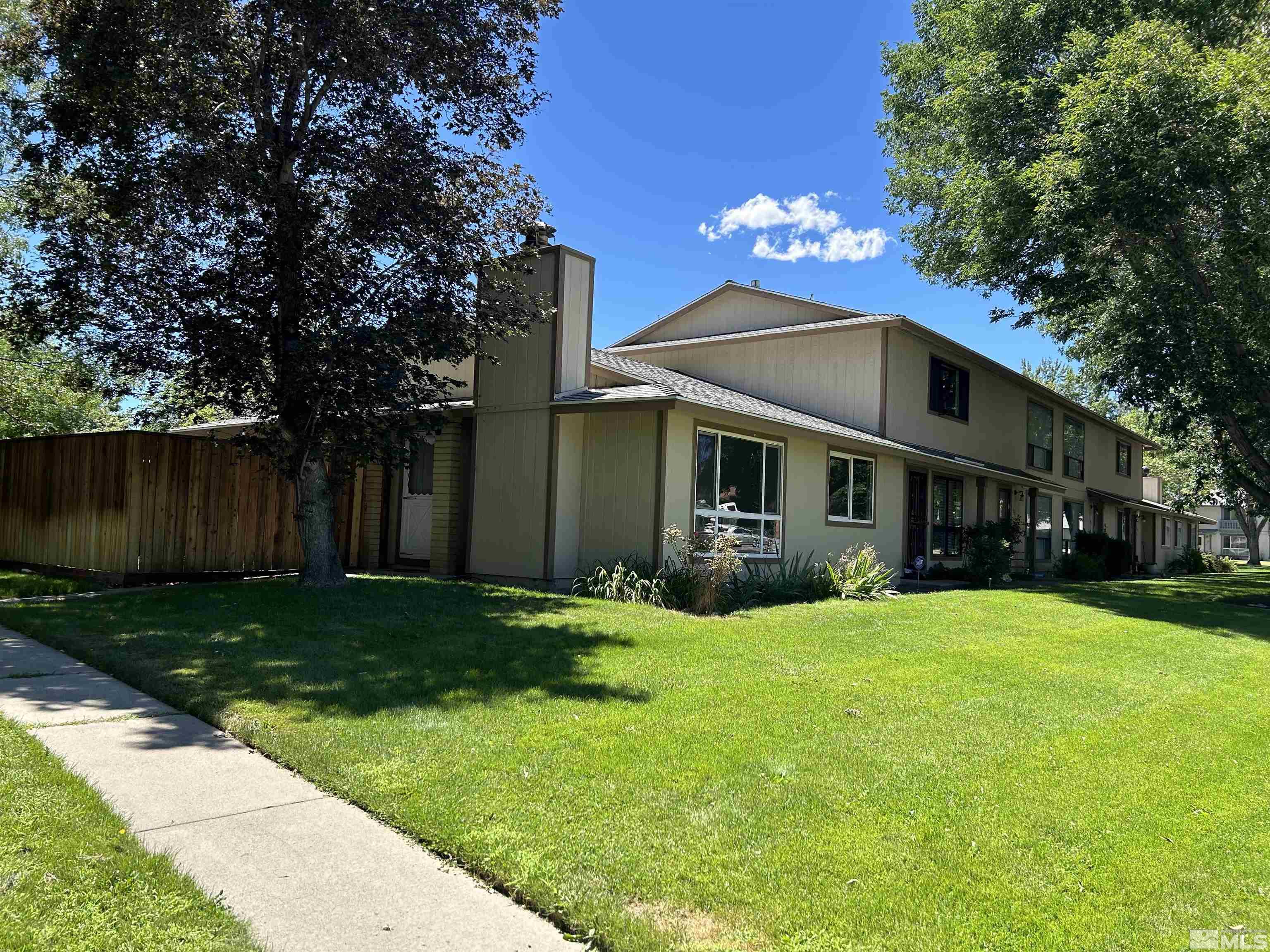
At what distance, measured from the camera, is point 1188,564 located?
33.8 metres

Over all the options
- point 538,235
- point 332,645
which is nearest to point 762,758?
point 332,645

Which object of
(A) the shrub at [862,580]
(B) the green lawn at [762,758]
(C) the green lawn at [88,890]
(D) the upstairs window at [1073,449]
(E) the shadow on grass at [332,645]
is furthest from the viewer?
(D) the upstairs window at [1073,449]

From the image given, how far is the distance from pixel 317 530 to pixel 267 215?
4.14 meters

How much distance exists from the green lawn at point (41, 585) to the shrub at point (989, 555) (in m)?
16.4

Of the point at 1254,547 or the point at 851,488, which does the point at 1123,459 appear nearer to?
the point at 851,488

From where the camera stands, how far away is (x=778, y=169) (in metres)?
24.1

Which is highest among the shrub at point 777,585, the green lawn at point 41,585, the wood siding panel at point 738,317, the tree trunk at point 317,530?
the wood siding panel at point 738,317

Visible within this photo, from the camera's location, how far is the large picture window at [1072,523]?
26.6 metres

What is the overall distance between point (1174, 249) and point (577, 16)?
12.0m

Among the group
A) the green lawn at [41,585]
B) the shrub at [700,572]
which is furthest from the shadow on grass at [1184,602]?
the green lawn at [41,585]

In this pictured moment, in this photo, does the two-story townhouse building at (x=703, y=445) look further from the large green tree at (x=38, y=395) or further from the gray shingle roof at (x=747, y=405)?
the large green tree at (x=38, y=395)

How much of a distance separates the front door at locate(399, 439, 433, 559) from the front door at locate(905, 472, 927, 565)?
1070 cm

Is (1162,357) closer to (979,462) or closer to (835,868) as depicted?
(979,462)

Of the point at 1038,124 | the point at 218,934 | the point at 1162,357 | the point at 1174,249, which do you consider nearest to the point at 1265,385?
the point at 1162,357
